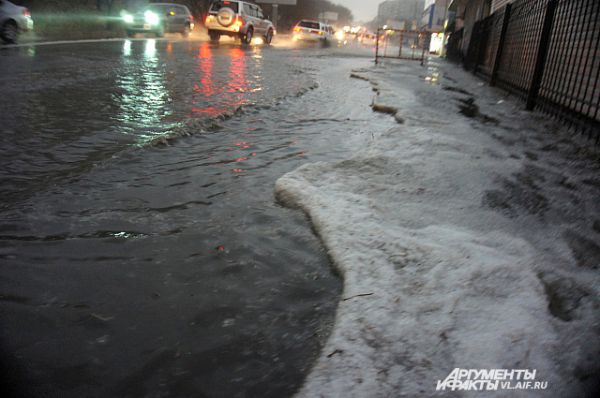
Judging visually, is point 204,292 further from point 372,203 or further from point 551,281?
point 551,281

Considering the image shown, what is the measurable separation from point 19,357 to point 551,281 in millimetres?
2237

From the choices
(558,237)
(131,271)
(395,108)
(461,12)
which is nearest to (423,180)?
(558,237)

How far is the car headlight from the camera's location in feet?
70.7

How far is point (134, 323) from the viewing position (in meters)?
1.64

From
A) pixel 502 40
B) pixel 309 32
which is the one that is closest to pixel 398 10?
pixel 309 32

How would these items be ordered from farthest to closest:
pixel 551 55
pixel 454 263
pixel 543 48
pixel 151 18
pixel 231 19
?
pixel 151 18
pixel 231 19
pixel 551 55
pixel 543 48
pixel 454 263

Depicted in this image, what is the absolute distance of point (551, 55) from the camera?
7.13 m

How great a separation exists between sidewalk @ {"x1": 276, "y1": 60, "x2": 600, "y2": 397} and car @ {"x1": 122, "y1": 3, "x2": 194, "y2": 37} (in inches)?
847

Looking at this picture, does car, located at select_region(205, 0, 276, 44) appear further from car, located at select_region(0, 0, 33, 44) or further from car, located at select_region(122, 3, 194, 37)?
Answer: car, located at select_region(0, 0, 33, 44)

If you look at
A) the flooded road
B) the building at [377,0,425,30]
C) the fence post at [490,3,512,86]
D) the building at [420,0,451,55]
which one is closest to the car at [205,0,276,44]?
the fence post at [490,3,512,86]

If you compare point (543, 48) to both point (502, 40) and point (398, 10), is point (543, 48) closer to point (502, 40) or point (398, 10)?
point (502, 40)

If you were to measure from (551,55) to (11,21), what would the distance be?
14710 millimetres

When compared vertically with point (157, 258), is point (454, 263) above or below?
above

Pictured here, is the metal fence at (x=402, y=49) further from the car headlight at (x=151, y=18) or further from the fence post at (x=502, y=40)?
the car headlight at (x=151, y=18)
